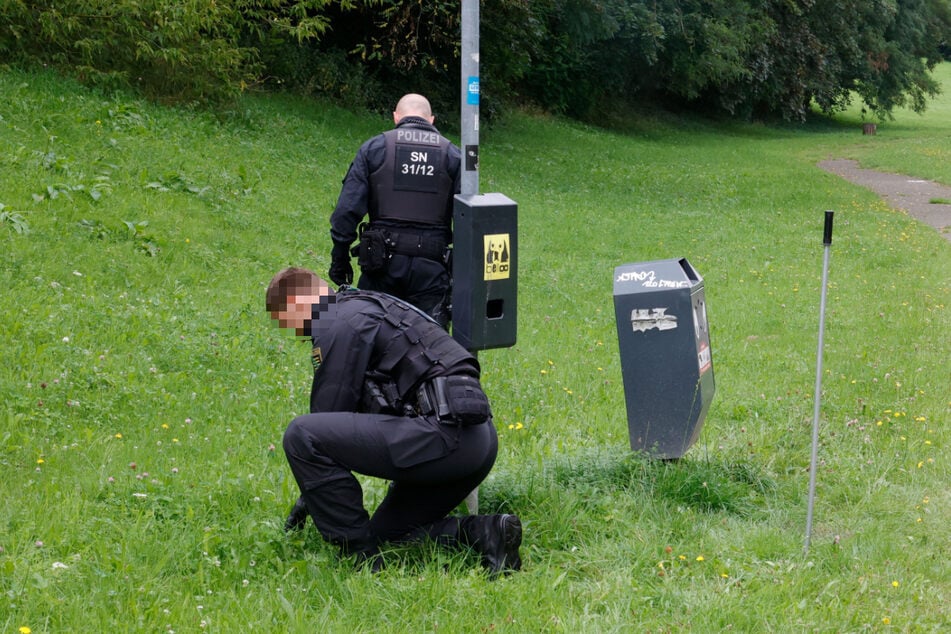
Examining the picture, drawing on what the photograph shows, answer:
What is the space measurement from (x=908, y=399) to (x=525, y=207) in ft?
36.1

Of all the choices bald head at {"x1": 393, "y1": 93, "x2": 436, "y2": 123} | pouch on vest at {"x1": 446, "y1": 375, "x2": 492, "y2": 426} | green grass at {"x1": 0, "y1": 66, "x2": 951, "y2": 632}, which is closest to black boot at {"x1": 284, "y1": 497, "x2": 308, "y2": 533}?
green grass at {"x1": 0, "y1": 66, "x2": 951, "y2": 632}

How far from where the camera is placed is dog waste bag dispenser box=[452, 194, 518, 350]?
4641mm

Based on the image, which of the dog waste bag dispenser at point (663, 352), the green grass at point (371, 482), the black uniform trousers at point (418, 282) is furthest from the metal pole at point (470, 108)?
the black uniform trousers at point (418, 282)

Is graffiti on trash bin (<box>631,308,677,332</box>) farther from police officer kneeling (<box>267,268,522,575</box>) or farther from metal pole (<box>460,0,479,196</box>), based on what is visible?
police officer kneeling (<box>267,268,522,575</box>)

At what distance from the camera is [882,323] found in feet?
34.6

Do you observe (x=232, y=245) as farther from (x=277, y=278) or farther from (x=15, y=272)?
(x=277, y=278)

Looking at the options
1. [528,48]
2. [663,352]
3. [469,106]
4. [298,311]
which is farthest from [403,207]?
[528,48]

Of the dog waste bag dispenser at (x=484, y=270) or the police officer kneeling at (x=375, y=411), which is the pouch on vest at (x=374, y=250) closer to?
the dog waste bag dispenser at (x=484, y=270)

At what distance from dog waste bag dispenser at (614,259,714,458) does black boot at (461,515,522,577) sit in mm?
1229

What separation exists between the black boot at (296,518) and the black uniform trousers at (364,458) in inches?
11.8

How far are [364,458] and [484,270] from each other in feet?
3.11

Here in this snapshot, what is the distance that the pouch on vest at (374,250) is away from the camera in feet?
22.3

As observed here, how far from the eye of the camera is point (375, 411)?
173 inches

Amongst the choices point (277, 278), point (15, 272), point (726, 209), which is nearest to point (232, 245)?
point (15, 272)
